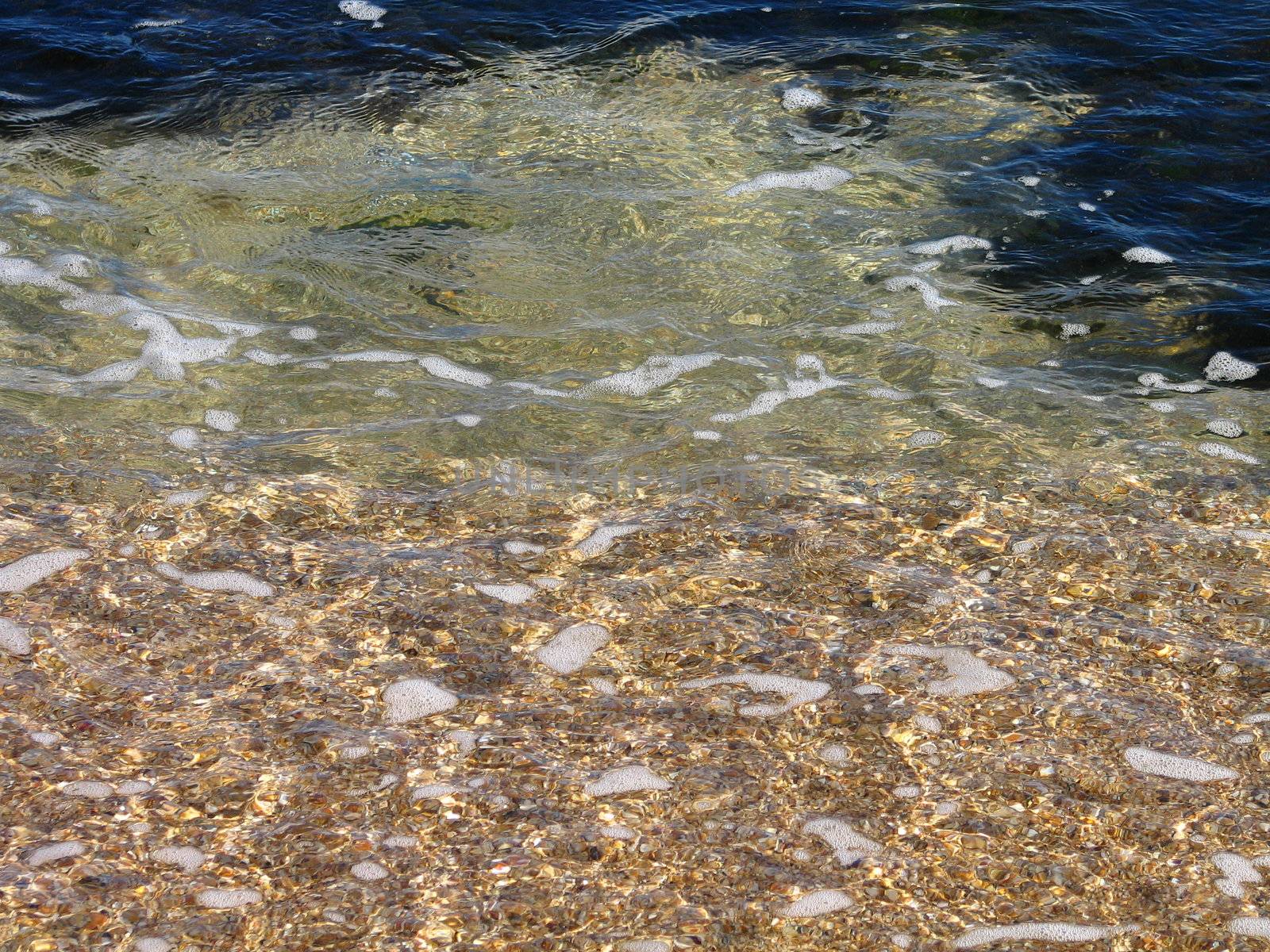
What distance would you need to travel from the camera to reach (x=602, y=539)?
13.4ft

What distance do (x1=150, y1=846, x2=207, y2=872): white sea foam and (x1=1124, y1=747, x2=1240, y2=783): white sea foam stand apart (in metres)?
2.51

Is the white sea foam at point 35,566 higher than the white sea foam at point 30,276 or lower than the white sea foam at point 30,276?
lower

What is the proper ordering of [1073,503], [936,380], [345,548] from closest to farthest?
[345,548]
[1073,503]
[936,380]

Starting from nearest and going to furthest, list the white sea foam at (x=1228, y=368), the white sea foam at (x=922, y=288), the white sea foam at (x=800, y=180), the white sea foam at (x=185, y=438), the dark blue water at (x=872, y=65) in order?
1. the white sea foam at (x=185, y=438)
2. the white sea foam at (x=1228, y=368)
3. the white sea foam at (x=922, y=288)
4. the dark blue water at (x=872, y=65)
5. the white sea foam at (x=800, y=180)

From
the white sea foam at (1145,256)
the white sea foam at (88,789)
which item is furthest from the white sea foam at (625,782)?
the white sea foam at (1145,256)

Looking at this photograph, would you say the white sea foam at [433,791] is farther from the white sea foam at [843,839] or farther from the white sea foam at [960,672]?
the white sea foam at [960,672]

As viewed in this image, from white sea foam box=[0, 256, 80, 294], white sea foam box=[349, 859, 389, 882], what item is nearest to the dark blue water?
white sea foam box=[0, 256, 80, 294]

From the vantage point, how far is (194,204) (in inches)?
242

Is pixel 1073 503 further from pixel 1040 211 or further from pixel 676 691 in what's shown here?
pixel 1040 211

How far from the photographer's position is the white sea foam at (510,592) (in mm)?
3770

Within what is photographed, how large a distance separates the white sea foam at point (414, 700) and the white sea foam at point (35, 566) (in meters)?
1.27

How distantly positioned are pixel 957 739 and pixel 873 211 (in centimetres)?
375

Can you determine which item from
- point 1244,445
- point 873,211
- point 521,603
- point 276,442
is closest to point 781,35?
point 873,211

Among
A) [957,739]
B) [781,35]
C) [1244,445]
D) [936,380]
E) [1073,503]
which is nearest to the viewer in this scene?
[957,739]
